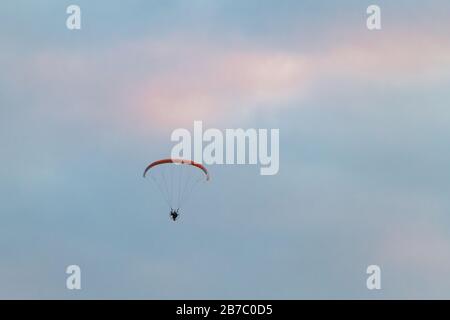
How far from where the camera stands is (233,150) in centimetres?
15662

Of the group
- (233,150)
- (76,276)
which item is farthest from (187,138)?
(76,276)
